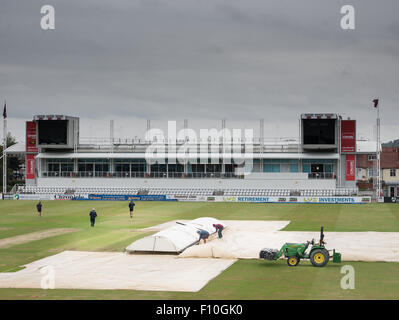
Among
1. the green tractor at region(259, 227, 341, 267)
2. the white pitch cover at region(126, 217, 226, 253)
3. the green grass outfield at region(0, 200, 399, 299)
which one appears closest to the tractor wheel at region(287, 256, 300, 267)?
the green tractor at region(259, 227, 341, 267)

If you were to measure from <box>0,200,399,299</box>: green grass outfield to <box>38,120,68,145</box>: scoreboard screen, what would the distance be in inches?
748

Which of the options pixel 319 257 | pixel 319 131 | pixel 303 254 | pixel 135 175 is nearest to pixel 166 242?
pixel 303 254

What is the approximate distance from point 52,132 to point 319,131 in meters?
41.5

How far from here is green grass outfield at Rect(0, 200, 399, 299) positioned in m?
22.5

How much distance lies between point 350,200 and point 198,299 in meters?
55.7

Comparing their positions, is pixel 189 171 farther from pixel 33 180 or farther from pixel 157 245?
pixel 157 245

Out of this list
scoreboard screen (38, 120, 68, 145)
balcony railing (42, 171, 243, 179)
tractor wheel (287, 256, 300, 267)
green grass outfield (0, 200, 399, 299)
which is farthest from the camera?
scoreboard screen (38, 120, 68, 145)

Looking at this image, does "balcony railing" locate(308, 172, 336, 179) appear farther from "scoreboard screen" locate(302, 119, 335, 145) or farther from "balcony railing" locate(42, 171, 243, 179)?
"balcony railing" locate(42, 171, 243, 179)

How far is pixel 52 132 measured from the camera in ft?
301

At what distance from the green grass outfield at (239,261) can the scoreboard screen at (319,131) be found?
14.6m

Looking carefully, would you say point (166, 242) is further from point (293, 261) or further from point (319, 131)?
point (319, 131)

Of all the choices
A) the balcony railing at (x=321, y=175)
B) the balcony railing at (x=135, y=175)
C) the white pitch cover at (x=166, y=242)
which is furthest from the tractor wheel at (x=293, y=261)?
the balcony railing at (x=135, y=175)
